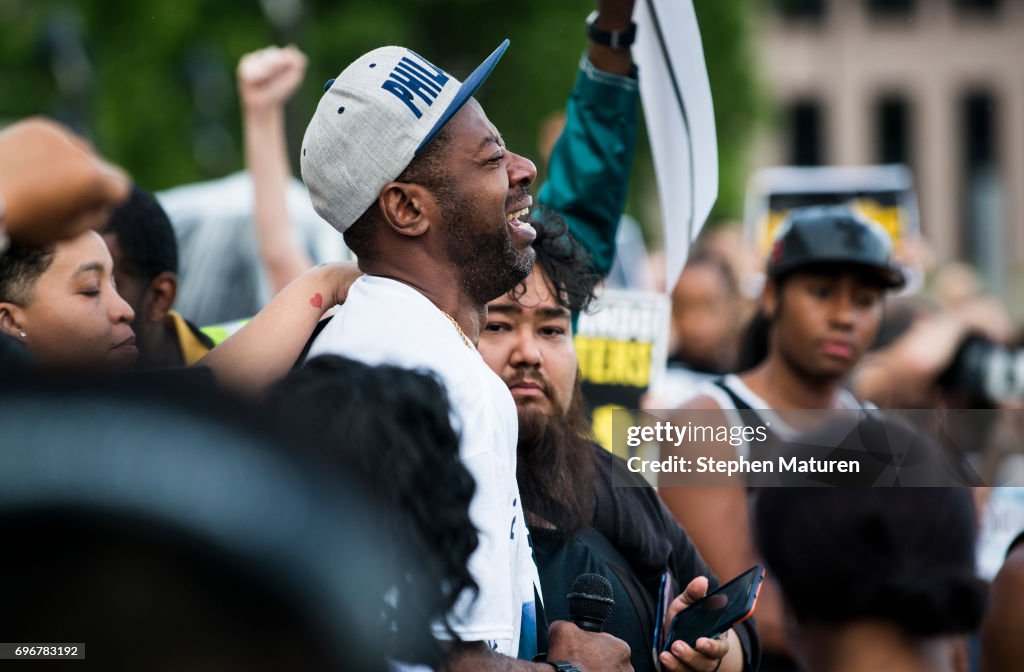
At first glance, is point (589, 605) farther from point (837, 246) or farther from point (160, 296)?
point (837, 246)

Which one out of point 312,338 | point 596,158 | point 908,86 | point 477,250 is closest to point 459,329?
point 477,250

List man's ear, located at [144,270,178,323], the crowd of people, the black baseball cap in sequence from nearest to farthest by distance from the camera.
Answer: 1. the crowd of people
2. man's ear, located at [144,270,178,323]
3. the black baseball cap

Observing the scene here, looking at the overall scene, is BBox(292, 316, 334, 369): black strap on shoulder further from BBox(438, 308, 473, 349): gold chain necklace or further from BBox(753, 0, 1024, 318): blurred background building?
A: BBox(753, 0, 1024, 318): blurred background building

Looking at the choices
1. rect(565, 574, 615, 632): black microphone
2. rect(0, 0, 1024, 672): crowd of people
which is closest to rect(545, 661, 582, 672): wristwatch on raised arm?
rect(0, 0, 1024, 672): crowd of people

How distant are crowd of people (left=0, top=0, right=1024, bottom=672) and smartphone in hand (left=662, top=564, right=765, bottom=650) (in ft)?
0.11

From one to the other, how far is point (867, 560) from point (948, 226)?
153ft

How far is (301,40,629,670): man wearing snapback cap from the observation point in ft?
7.09

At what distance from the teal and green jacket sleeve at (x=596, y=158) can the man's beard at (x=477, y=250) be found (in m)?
1.12

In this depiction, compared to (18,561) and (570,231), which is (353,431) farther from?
(570,231)

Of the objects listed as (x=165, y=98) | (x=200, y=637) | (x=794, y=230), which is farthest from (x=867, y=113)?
(x=200, y=637)

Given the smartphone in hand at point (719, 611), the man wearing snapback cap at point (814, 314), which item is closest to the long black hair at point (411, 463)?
the smartphone in hand at point (719, 611)

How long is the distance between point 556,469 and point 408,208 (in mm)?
769

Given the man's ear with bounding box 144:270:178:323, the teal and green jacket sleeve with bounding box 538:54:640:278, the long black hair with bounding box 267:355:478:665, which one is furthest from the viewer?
the teal and green jacket sleeve with bounding box 538:54:640:278

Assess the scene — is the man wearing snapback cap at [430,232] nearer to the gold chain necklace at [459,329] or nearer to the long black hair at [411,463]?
the gold chain necklace at [459,329]
